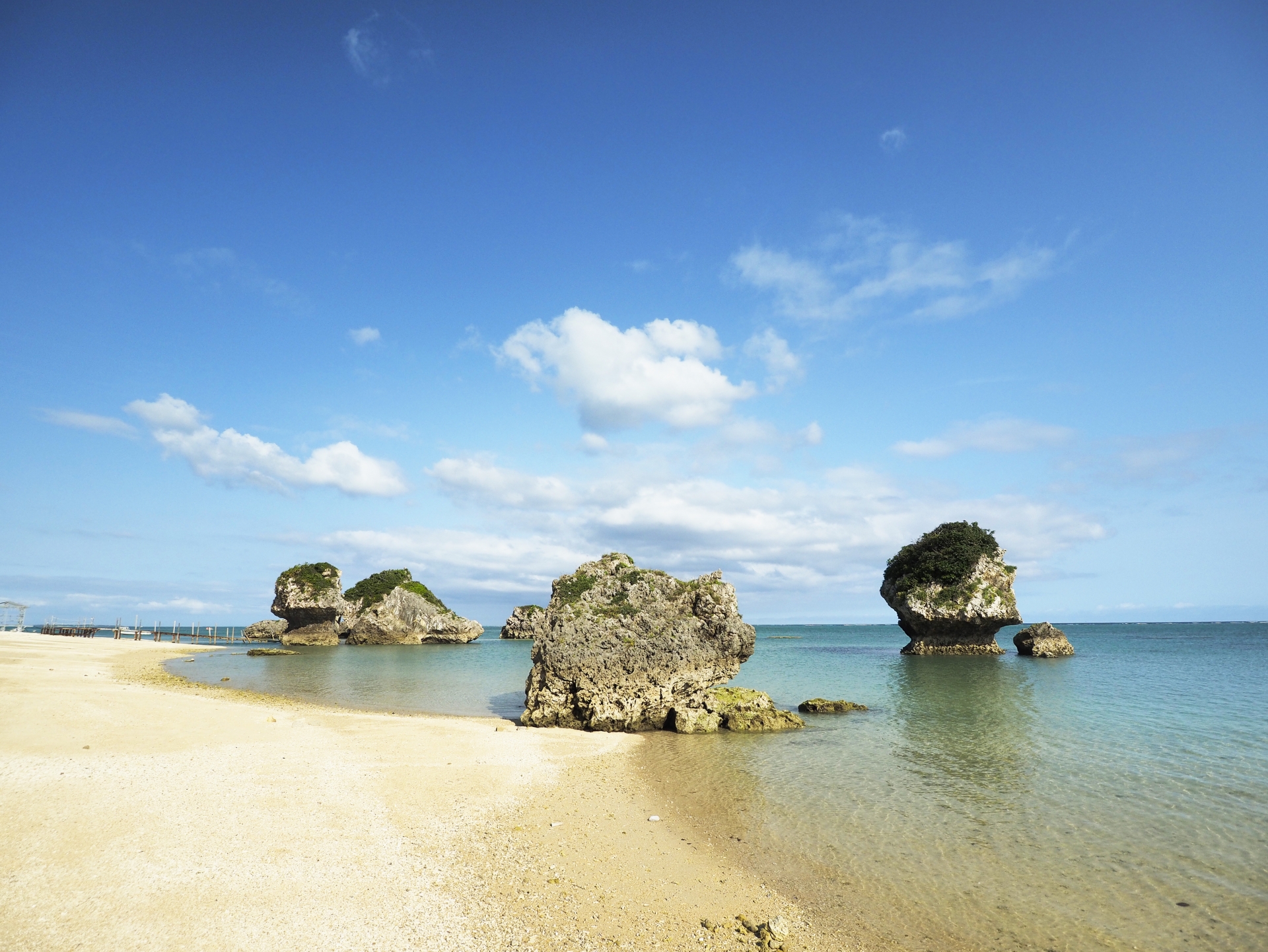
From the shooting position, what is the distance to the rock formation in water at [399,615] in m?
85.4

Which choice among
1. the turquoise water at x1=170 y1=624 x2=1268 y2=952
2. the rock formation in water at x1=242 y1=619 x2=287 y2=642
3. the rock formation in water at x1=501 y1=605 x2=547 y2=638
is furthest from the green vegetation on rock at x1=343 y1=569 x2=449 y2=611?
the turquoise water at x1=170 y1=624 x2=1268 y2=952

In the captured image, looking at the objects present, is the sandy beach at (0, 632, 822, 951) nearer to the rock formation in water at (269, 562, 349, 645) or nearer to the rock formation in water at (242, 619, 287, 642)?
the rock formation in water at (269, 562, 349, 645)

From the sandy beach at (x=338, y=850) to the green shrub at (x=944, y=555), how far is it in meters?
56.1

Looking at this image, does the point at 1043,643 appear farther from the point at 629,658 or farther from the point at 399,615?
the point at 399,615

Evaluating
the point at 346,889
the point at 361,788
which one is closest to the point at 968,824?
the point at 346,889

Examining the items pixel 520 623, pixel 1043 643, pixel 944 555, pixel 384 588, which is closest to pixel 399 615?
pixel 384 588

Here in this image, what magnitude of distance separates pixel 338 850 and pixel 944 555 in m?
66.4

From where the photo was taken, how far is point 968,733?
21.6 meters

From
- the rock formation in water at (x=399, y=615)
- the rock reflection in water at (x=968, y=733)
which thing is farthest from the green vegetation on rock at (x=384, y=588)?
the rock reflection in water at (x=968, y=733)

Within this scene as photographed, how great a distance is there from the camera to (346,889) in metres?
8.09

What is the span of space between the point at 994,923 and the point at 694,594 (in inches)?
638

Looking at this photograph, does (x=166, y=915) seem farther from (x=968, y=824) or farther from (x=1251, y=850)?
(x=1251, y=850)

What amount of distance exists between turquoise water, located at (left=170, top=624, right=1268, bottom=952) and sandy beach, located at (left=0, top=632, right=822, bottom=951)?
1.59m

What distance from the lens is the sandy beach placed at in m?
7.23
